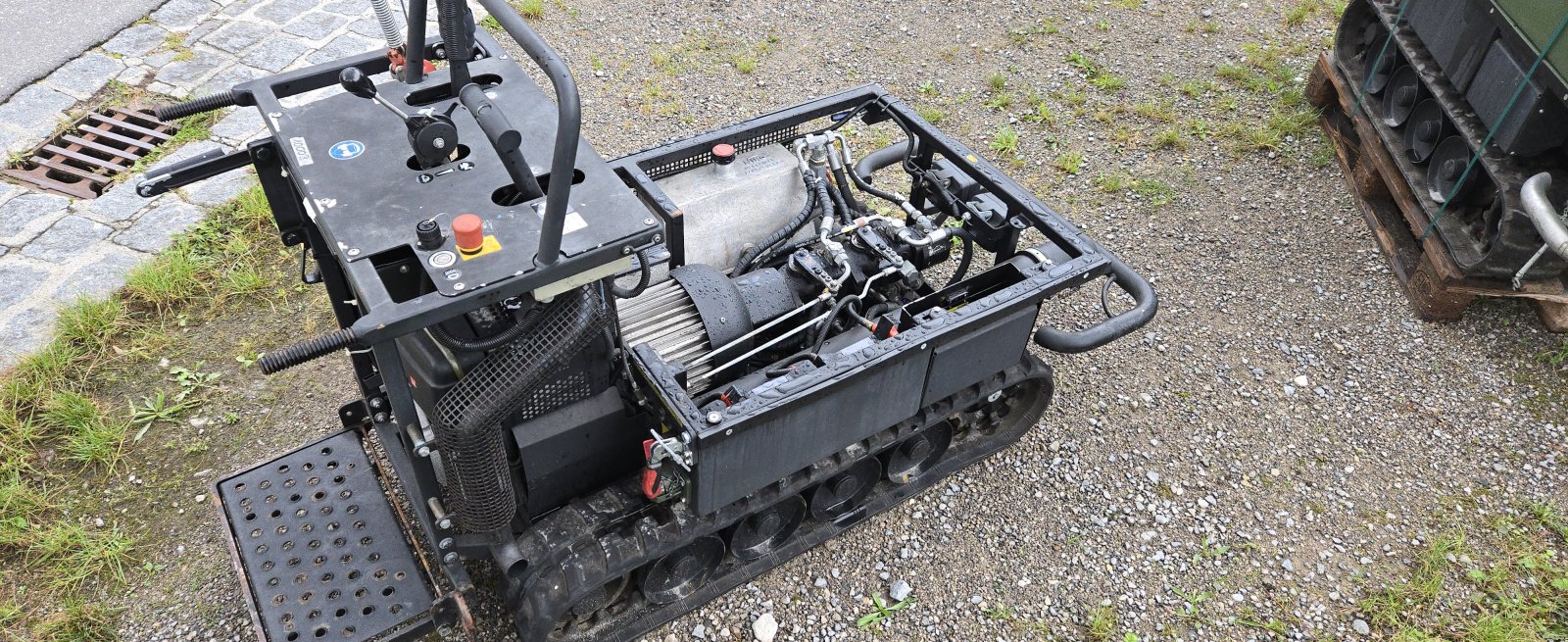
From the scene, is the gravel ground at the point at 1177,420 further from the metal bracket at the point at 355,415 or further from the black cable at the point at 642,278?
the black cable at the point at 642,278

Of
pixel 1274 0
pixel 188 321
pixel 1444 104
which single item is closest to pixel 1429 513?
pixel 1444 104

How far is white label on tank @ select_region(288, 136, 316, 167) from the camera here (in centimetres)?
307

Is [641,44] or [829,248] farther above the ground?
[829,248]

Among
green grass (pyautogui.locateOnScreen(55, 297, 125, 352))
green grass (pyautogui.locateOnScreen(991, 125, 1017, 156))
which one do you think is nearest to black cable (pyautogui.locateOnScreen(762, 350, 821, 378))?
green grass (pyautogui.locateOnScreen(991, 125, 1017, 156))

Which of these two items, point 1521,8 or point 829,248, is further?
point 1521,8

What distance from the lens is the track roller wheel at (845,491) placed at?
4082mm

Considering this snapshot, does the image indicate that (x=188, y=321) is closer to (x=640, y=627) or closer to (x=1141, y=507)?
(x=640, y=627)

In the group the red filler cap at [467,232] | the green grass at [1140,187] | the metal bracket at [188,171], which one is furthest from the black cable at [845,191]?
the green grass at [1140,187]

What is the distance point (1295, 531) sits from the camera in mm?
4359

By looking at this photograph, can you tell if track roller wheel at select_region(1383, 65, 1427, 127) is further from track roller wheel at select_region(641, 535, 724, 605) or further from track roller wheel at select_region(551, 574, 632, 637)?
track roller wheel at select_region(551, 574, 632, 637)

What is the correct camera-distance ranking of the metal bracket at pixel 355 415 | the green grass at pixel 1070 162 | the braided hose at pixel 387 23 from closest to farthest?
the braided hose at pixel 387 23 < the metal bracket at pixel 355 415 < the green grass at pixel 1070 162

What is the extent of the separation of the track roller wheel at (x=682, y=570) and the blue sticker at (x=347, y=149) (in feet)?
5.78

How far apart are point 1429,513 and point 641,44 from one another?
5.57 meters

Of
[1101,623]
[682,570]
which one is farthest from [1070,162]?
[682,570]
